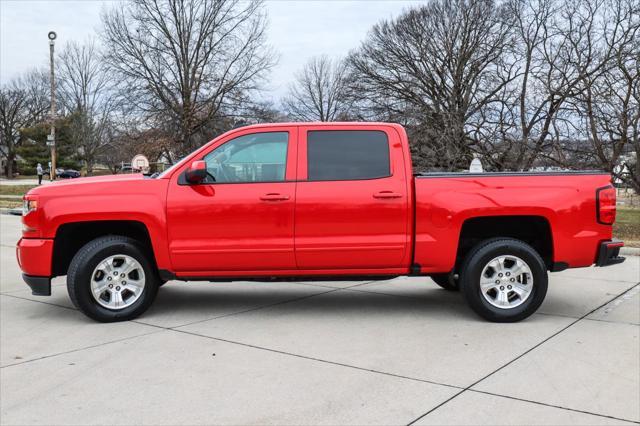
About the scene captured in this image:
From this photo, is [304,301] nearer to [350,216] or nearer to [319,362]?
[350,216]

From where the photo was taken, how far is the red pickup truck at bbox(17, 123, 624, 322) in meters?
5.71

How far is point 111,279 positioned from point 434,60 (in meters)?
29.2

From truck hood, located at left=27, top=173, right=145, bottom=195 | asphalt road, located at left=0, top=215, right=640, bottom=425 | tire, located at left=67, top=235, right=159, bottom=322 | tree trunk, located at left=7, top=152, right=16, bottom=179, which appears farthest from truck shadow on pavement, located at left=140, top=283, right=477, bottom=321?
tree trunk, located at left=7, top=152, right=16, bottom=179

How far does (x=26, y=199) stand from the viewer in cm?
586

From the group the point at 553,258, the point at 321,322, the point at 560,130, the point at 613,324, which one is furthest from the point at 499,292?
the point at 560,130

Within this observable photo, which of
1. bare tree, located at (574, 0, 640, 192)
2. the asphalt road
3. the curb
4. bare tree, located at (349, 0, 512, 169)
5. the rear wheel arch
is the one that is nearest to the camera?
the asphalt road

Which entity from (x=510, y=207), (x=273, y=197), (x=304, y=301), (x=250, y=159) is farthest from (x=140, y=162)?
(x=510, y=207)

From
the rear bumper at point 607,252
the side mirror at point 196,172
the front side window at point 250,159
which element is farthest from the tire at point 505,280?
the side mirror at point 196,172

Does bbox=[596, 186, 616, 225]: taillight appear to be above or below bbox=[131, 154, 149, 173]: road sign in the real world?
below

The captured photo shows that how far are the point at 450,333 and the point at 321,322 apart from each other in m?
1.23

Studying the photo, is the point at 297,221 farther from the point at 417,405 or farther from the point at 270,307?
the point at 417,405

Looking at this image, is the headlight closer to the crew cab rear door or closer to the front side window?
the front side window

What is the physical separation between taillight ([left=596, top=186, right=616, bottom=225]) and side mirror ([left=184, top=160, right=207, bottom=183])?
12.3ft

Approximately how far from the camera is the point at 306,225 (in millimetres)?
5754
